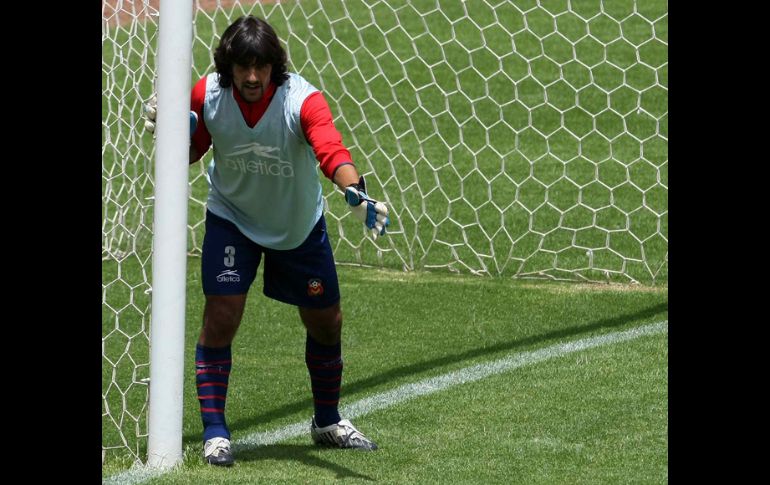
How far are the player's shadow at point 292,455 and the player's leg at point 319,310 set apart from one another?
89 mm

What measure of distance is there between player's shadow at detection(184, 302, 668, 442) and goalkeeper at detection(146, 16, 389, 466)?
0.53m

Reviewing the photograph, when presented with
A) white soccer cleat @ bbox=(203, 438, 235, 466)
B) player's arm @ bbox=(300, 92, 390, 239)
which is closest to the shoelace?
white soccer cleat @ bbox=(203, 438, 235, 466)

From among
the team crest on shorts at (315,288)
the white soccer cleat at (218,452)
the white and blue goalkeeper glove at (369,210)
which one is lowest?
the white soccer cleat at (218,452)

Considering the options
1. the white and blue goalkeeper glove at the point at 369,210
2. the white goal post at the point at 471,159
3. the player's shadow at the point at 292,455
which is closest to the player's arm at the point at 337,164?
the white and blue goalkeeper glove at the point at 369,210

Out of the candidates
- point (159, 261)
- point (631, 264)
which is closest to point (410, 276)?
point (631, 264)

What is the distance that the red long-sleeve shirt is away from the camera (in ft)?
14.1

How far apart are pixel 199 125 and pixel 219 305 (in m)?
0.64

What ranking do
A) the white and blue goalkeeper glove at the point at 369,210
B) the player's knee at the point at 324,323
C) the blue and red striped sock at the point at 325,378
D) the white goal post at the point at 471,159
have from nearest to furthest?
the white and blue goalkeeper glove at the point at 369,210 → the player's knee at the point at 324,323 → the blue and red striped sock at the point at 325,378 → the white goal post at the point at 471,159

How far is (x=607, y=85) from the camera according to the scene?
37.9 ft

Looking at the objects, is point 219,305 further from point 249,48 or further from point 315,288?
point 249,48

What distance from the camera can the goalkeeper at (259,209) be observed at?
4.48 meters

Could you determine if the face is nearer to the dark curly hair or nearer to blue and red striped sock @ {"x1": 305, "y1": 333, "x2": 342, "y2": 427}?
the dark curly hair

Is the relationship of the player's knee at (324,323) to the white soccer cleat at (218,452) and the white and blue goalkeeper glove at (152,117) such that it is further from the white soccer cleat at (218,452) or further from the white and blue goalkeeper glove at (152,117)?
the white and blue goalkeeper glove at (152,117)

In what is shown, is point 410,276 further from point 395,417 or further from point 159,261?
point 159,261
